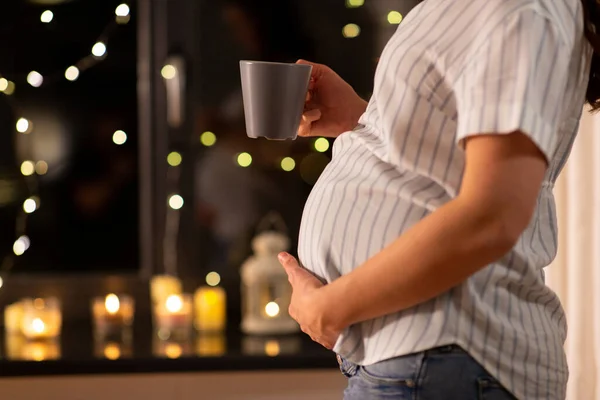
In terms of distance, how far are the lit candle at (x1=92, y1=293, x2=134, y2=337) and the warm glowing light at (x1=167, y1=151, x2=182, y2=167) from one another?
360 mm

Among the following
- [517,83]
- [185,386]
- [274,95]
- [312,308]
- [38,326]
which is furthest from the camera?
[38,326]

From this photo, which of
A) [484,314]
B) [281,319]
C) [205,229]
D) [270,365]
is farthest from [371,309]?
[205,229]

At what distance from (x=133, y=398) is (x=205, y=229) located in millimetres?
511

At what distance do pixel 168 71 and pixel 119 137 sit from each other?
0.21 metres

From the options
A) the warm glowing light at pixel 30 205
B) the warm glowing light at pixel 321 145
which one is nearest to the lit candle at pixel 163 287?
the warm glowing light at pixel 30 205

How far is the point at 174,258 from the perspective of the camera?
7.07ft

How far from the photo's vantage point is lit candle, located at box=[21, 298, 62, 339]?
194cm

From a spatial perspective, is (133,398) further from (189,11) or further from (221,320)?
(189,11)

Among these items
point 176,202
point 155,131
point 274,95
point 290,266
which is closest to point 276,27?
point 155,131

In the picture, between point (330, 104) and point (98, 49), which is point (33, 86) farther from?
point (330, 104)

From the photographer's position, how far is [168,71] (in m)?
2.15

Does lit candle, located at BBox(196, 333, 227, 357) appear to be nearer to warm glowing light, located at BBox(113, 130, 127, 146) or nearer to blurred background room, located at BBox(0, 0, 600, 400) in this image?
blurred background room, located at BBox(0, 0, 600, 400)

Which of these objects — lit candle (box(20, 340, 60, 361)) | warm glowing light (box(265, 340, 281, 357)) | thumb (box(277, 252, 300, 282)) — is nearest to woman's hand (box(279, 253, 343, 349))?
thumb (box(277, 252, 300, 282))

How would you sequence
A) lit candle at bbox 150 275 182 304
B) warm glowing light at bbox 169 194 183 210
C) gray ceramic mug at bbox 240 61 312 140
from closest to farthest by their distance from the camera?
1. gray ceramic mug at bbox 240 61 312 140
2. lit candle at bbox 150 275 182 304
3. warm glowing light at bbox 169 194 183 210
